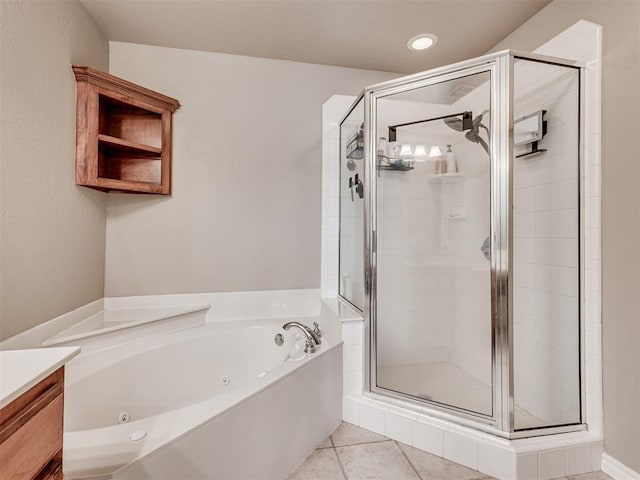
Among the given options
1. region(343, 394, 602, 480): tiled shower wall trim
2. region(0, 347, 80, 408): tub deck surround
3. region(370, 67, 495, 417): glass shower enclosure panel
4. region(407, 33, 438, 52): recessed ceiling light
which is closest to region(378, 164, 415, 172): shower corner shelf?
region(370, 67, 495, 417): glass shower enclosure panel

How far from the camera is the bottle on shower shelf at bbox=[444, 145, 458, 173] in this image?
6.79ft

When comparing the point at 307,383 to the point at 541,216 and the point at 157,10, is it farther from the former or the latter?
the point at 157,10

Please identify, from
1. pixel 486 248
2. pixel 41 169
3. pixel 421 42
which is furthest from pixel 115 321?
pixel 421 42

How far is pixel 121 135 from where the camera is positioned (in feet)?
7.20

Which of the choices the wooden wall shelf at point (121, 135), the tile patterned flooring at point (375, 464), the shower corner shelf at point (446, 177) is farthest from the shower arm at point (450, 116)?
the tile patterned flooring at point (375, 464)

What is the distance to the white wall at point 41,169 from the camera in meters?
1.37

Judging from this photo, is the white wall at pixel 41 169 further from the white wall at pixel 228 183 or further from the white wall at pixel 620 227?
the white wall at pixel 620 227

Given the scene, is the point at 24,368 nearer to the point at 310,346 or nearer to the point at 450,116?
the point at 310,346

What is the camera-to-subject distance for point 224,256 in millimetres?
2365

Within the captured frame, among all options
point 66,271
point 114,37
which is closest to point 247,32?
point 114,37

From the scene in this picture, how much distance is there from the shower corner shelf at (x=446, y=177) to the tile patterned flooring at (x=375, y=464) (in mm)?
1519

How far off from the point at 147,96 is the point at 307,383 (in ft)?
6.44

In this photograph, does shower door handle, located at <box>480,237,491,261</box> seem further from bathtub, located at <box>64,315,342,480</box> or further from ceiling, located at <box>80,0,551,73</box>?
ceiling, located at <box>80,0,551,73</box>

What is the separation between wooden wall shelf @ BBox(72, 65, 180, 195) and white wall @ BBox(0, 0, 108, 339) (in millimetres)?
63
